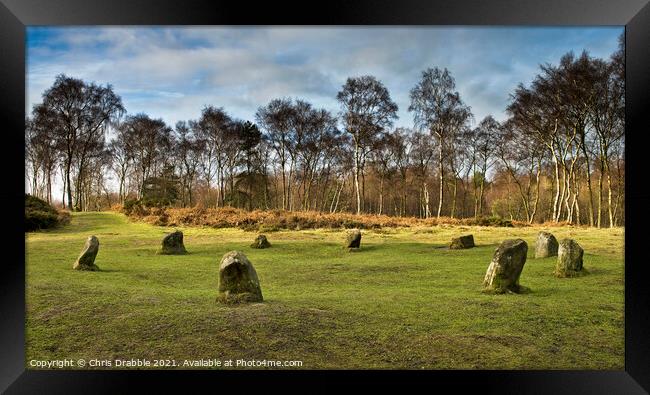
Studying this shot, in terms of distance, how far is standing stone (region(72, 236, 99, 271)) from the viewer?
210 inches

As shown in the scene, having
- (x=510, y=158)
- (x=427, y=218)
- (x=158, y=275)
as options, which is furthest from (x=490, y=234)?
(x=158, y=275)

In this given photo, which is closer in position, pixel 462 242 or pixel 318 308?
pixel 318 308

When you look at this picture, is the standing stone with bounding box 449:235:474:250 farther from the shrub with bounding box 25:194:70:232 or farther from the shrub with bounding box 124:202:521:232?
the shrub with bounding box 25:194:70:232

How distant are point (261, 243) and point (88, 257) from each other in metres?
2.38

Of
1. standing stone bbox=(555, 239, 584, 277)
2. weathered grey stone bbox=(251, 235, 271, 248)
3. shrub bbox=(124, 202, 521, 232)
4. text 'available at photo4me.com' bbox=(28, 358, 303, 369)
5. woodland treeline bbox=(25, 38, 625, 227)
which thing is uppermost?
woodland treeline bbox=(25, 38, 625, 227)

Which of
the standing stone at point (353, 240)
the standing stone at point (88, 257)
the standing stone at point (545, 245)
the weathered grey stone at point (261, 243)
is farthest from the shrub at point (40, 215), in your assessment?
the standing stone at point (545, 245)

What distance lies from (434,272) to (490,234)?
1.23m

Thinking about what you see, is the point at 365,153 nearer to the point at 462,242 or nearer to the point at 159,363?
the point at 462,242

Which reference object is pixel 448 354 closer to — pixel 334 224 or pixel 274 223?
pixel 334 224

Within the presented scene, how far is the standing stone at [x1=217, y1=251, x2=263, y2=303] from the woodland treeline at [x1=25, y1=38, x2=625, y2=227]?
1531 mm

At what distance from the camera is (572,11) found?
14.3 ft

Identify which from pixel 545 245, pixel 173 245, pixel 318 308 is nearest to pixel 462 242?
pixel 545 245

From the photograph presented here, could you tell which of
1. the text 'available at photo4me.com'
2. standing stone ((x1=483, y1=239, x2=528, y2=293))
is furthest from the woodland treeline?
the text 'available at photo4me.com'

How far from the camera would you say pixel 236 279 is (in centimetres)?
468
